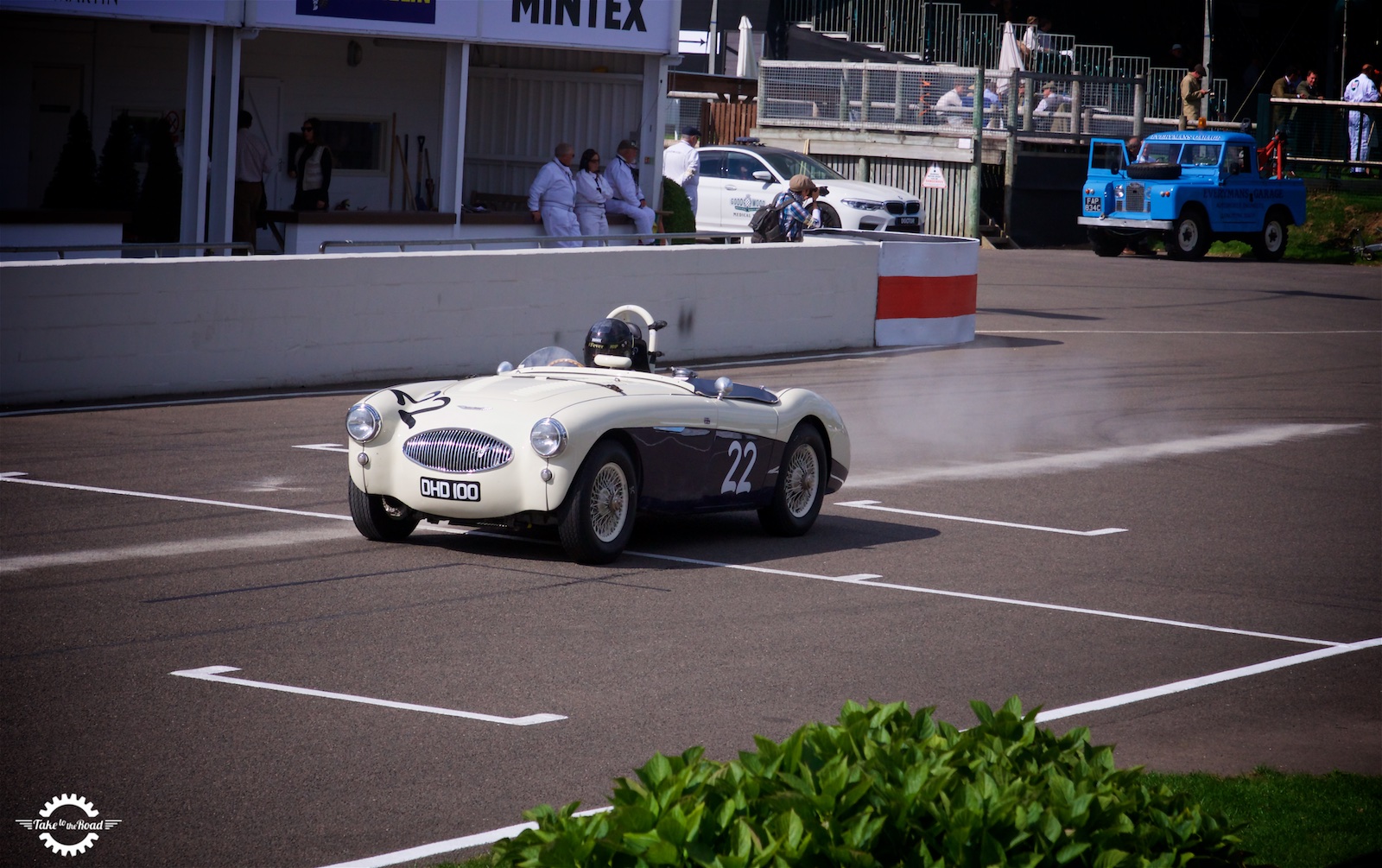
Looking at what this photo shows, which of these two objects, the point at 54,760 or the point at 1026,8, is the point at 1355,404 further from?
the point at 1026,8

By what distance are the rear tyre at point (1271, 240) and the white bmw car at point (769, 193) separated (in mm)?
7133

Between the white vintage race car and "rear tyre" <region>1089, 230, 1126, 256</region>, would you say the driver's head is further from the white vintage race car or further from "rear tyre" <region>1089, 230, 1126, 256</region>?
"rear tyre" <region>1089, 230, 1126, 256</region>

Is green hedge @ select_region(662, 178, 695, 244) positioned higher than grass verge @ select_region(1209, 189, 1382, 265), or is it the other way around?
grass verge @ select_region(1209, 189, 1382, 265)

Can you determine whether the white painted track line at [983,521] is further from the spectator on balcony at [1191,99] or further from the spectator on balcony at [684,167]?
the spectator on balcony at [1191,99]

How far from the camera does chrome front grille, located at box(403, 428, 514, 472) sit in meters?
8.85

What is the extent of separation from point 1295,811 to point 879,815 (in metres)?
3.09

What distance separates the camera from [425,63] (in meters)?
24.4

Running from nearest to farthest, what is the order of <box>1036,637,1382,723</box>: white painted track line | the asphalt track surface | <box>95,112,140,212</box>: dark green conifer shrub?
the asphalt track surface, <box>1036,637,1382,723</box>: white painted track line, <box>95,112,140,212</box>: dark green conifer shrub

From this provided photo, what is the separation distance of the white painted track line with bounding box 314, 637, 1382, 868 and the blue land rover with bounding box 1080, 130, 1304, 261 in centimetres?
2570

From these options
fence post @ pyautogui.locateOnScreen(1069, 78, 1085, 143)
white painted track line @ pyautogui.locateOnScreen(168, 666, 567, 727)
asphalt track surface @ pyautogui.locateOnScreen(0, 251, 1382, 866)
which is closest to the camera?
asphalt track surface @ pyautogui.locateOnScreen(0, 251, 1382, 866)

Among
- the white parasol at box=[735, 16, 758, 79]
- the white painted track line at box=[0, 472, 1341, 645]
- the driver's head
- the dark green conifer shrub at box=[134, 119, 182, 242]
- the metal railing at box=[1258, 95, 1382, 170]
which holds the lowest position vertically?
the white painted track line at box=[0, 472, 1341, 645]

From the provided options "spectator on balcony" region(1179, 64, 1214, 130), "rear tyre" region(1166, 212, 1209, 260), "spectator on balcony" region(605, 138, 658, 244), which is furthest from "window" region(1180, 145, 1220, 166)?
"spectator on balcony" region(605, 138, 658, 244)

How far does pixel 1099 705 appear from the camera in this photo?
7.04 meters

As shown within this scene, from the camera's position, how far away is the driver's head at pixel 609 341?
33.4 feet
